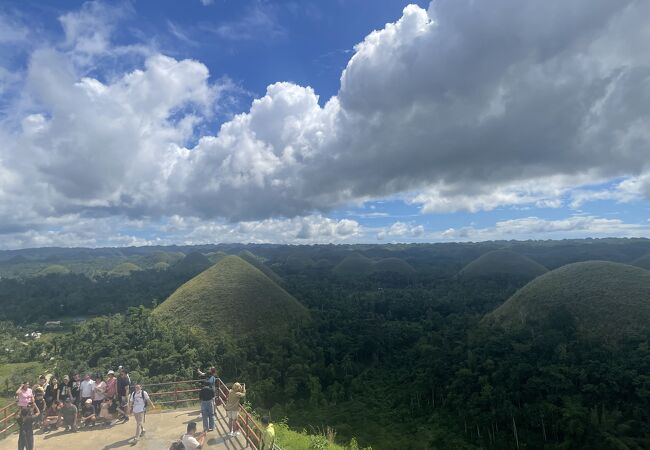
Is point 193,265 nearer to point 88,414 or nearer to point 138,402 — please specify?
point 88,414

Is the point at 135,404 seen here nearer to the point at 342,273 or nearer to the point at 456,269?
the point at 342,273

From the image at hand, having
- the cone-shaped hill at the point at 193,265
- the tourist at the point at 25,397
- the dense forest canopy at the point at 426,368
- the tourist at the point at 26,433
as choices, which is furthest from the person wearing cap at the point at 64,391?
the cone-shaped hill at the point at 193,265

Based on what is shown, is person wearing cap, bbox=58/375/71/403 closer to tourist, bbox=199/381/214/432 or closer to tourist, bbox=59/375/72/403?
tourist, bbox=59/375/72/403

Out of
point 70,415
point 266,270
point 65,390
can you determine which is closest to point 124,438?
point 70,415

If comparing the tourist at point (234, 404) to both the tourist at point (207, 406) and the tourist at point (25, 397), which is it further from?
the tourist at point (25, 397)

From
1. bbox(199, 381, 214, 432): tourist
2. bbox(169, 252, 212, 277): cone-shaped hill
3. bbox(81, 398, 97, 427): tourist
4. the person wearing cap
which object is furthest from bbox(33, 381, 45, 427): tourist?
bbox(169, 252, 212, 277): cone-shaped hill
